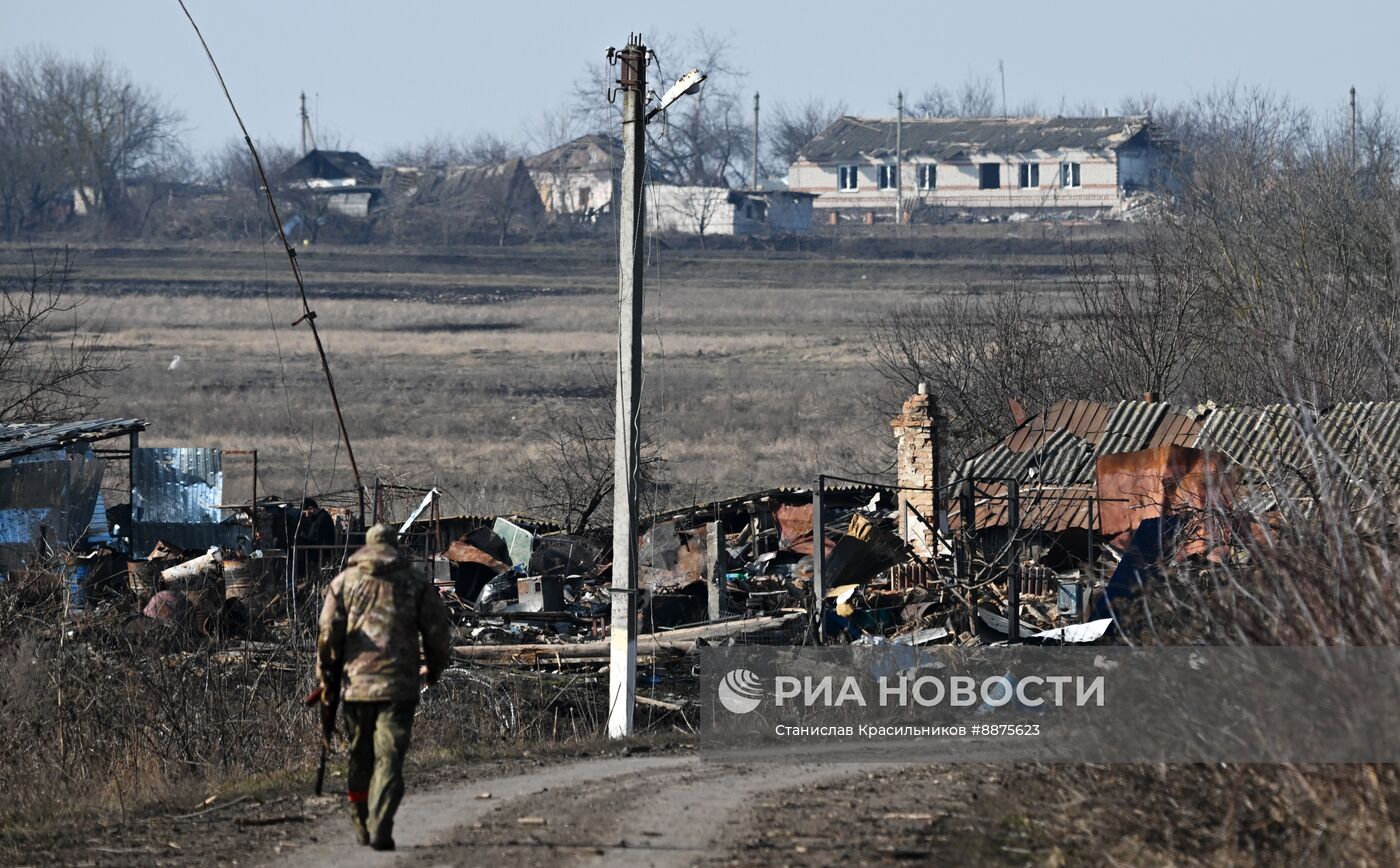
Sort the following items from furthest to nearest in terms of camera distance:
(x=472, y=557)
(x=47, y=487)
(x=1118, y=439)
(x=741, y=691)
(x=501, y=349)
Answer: (x=501, y=349) < (x=1118, y=439) < (x=472, y=557) < (x=47, y=487) < (x=741, y=691)

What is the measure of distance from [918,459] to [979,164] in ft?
250

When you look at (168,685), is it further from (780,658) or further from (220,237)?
(220,237)

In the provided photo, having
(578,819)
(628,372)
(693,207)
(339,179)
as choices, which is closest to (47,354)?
(628,372)

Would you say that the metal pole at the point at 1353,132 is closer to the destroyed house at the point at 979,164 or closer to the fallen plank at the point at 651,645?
the fallen plank at the point at 651,645

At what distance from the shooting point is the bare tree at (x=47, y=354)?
25.5 m

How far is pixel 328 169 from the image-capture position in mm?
89938

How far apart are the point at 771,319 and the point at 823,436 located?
20.4 m

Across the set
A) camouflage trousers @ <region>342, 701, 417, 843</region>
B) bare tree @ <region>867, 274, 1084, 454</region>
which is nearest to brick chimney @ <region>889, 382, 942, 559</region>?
bare tree @ <region>867, 274, 1084, 454</region>

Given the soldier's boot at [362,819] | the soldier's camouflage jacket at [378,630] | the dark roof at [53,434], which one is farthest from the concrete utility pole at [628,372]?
the dark roof at [53,434]

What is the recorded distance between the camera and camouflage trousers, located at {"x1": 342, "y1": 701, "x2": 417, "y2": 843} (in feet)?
→ 24.6

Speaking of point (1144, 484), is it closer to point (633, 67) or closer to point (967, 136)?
point (633, 67)

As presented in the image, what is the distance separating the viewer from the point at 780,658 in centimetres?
1566

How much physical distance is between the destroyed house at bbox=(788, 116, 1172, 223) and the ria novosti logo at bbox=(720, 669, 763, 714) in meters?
72.7

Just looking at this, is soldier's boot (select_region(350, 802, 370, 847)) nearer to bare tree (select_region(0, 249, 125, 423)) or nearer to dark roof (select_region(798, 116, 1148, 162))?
bare tree (select_region(0, 249, 125, 423))
